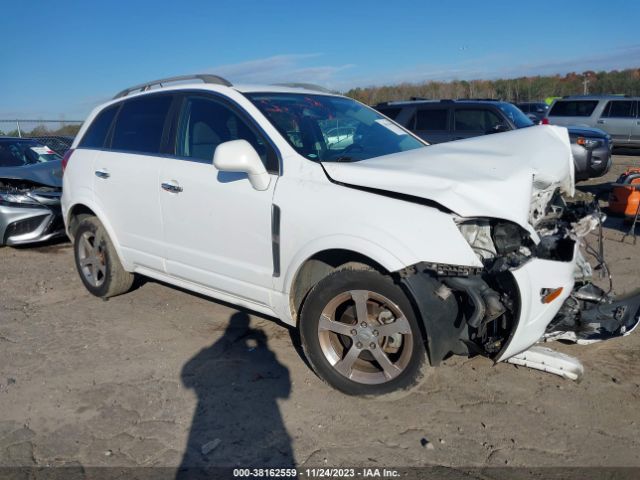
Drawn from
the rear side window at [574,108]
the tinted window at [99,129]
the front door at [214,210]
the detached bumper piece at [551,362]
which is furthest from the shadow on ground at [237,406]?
the rear side window at [574,108]

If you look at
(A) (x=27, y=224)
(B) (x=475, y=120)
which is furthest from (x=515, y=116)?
(A) (x=27, y=224)

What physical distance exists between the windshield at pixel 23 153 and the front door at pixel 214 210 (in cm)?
481

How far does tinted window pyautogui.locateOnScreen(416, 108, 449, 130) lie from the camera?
35.3 ft

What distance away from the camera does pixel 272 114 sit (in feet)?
12.3

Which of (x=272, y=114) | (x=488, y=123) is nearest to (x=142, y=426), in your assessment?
(x=272, y=114)

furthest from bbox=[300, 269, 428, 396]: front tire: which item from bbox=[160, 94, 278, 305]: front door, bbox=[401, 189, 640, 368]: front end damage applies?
bbox=[160, 94, 278, 305]: front door

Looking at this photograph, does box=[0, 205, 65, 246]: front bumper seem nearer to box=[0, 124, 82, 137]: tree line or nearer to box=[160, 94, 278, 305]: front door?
box=[160, 94, 278, 305]: front door

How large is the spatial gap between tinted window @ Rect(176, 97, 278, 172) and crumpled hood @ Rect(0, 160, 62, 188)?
4037 millimetres

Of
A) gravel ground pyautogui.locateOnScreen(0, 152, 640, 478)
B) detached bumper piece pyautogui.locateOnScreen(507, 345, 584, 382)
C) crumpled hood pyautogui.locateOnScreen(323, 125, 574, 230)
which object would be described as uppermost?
crumpled hood pyautogui.locateOnScreen(323, 125, 574, 230)

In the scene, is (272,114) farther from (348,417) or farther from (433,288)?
(348,417)

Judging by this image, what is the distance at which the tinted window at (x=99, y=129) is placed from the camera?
4996mm

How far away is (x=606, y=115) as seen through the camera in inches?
650

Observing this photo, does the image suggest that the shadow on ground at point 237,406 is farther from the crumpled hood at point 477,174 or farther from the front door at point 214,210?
the crumpled hood at point 477,174

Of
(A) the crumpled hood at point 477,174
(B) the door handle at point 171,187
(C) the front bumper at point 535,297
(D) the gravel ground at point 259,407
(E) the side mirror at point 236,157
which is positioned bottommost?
(D) the gravel ground at point 259,407
